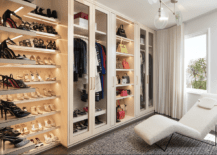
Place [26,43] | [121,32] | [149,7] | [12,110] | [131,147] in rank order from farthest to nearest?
[121,32]
[149,7]
[131,147]
[26,43]
[12,110]

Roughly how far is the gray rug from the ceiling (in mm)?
2605

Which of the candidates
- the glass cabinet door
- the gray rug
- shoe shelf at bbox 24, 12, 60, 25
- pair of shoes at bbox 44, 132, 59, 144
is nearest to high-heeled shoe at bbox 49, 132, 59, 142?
pair of shoes at bbox 44, 132, 59, 144

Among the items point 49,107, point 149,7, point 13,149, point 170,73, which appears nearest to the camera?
point 13,149

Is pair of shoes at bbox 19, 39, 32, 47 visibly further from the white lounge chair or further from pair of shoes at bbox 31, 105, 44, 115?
the white lounge chair

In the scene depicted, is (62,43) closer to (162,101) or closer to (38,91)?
(38,91)

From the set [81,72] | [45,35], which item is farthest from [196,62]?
[45,35]

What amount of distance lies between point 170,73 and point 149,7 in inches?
79.1

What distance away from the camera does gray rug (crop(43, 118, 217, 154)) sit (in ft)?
→ 7.68

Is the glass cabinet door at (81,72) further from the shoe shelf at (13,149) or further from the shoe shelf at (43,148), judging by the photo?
the shoe shelf at (13,149)

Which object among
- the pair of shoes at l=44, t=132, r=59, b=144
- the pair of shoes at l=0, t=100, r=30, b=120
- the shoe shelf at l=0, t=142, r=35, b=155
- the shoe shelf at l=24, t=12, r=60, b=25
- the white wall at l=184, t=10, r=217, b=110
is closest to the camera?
the shoe shelf at l=0, t=142, r=35, b=155

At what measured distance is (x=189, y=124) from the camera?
103 inches

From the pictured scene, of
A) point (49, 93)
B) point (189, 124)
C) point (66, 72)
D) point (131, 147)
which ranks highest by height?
point (66, 72)

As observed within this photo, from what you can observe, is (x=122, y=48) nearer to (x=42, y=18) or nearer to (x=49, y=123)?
(x=42, y=18)

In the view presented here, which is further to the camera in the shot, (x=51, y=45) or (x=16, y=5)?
(x=51, y=45)
